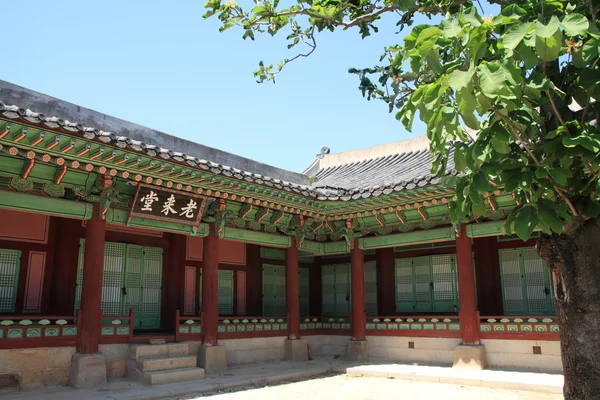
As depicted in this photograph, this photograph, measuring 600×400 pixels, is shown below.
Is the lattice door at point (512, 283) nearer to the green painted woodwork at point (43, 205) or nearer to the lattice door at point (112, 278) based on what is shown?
the lattice door at point (112, 278)

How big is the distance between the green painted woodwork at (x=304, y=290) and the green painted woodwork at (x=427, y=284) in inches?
119

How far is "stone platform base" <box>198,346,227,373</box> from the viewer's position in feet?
32.9

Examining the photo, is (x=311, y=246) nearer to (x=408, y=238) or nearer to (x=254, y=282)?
(x=254, y=282)

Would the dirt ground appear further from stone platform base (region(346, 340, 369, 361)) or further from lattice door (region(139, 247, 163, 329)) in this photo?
lattice door (region(139, 247, 163, 329))

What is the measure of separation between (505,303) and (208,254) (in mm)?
7203

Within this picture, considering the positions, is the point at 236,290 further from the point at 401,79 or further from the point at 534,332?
the point at 401,79

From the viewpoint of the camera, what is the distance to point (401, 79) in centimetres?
484

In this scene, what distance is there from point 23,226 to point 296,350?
671 cm

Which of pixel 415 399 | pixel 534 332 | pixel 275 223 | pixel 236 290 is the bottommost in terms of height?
pixel 415 399

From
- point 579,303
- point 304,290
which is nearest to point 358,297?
point 304,290

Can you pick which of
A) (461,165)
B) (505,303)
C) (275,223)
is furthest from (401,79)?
(505,303)

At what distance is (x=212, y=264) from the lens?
10672 millimetres

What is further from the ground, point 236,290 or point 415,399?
point 236,290

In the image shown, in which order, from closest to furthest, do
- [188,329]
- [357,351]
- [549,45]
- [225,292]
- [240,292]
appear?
[549,45] → [188,329] → [357,351] → [225,292] → [240,292]
